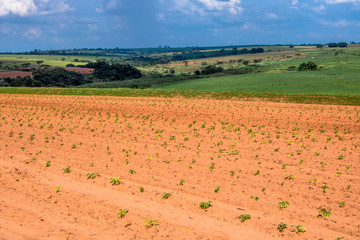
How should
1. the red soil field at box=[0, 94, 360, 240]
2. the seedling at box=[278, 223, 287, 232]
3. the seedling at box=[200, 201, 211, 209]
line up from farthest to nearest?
the seedling at box=[200, 201, 211, 209] → the red soil field at box=[0, 94, 360, 240] → the seedling at box=[278, 223, 287, 232]

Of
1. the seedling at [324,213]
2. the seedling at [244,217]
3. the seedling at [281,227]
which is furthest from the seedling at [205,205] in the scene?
the seedling at [324,213]

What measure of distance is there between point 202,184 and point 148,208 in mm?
2472

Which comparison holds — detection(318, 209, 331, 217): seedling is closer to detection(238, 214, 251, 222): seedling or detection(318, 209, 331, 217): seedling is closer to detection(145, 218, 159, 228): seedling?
detection(238, 214, 251, 222): seedling

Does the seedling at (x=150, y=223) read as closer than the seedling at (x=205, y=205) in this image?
Yes

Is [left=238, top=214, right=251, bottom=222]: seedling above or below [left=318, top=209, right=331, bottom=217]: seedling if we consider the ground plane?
above

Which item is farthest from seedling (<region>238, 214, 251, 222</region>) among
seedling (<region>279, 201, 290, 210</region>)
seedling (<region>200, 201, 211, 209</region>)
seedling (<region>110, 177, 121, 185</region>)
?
seedling (<region>110, 177, 121, 185</region>)

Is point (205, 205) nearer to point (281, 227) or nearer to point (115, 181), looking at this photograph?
point (281, 227)

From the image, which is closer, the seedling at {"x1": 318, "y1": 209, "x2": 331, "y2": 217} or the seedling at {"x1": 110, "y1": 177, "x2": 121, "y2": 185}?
the seedling at {"x1": 318, "y1": 209, "x2": 331, "y2": 217}

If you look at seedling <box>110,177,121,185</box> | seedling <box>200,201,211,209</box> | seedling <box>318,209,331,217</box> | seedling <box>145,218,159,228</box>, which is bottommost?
seedling <box>318,209,331,217</box>

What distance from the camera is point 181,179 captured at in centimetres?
1198

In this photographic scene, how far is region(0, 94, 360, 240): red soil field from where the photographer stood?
8.88 metres

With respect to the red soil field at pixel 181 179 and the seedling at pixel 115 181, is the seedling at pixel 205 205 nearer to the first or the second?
the red soil field at pixel 181 179

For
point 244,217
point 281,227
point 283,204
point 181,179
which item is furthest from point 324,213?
point 181,179

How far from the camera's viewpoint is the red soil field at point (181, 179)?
888 cm
